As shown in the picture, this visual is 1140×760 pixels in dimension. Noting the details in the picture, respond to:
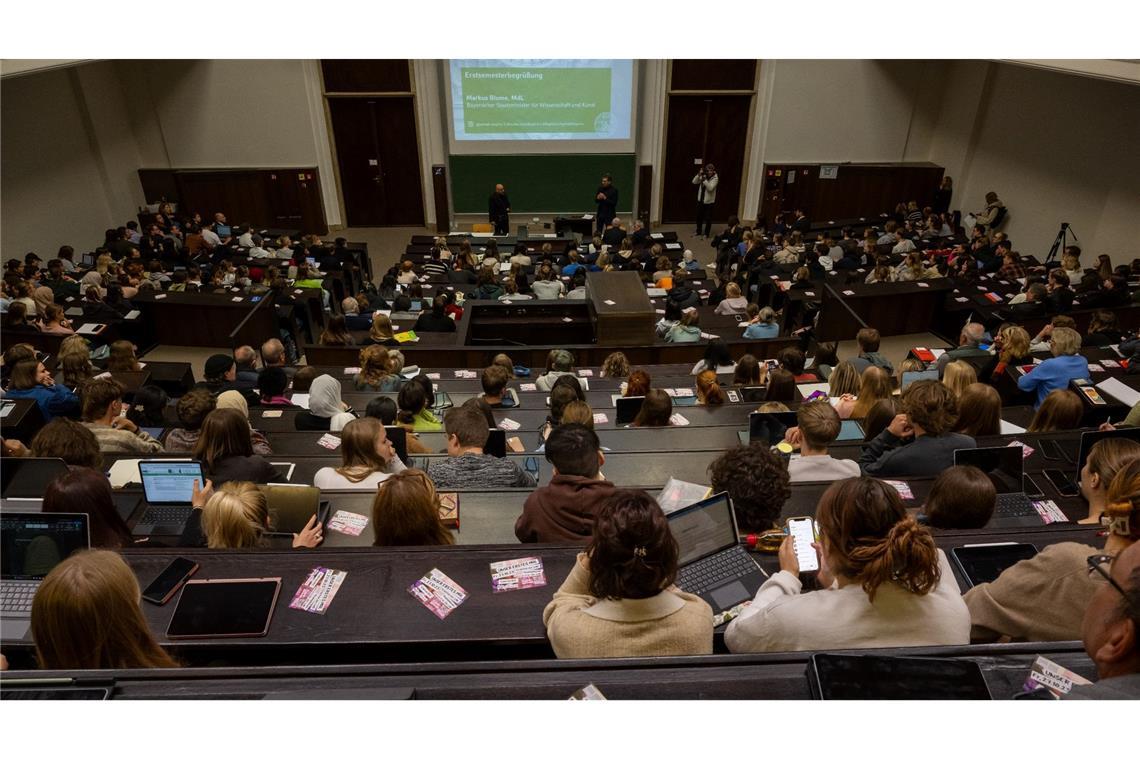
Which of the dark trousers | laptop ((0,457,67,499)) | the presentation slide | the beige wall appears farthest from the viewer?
the dark trousers

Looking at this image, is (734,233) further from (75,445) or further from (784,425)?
(75,445)

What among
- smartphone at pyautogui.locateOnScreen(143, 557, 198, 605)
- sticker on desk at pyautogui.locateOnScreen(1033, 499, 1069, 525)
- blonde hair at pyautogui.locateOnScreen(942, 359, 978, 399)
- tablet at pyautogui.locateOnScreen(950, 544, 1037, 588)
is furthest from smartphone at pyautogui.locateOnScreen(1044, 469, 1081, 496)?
smartphone at pyautogui.locateOnScreen(143, 557, 198, 605)

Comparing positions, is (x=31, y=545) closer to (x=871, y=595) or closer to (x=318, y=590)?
(x=318, y=590)

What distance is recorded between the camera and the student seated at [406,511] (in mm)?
2742

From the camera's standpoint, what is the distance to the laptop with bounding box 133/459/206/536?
3.34 m

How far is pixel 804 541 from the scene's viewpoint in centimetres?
250

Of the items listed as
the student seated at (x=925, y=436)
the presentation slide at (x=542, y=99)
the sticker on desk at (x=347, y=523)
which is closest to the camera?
the sticker on desk at (x=347, y=523)

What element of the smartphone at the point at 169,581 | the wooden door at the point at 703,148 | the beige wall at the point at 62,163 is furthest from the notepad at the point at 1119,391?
the beige wall at the point at 62,163

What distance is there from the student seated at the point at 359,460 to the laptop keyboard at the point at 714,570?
1619mm

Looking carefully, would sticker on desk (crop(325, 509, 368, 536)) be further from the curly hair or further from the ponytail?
the ponytail

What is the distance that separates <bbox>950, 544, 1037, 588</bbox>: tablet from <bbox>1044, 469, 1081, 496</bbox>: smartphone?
115 centimetres

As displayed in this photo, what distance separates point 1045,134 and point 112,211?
16.6 metres

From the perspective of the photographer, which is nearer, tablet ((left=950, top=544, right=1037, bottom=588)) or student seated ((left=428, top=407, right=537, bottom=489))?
tablet ((left=950, top=544, right=1037, bottom=588))

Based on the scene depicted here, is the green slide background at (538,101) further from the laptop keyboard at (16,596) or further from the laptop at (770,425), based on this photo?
the laptop keyboard at (16,596)
